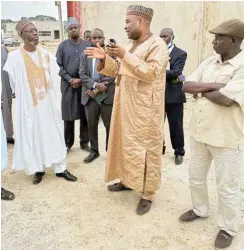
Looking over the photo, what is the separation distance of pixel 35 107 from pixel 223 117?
2.10 m

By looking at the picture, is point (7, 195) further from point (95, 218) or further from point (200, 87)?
point (200, 87)

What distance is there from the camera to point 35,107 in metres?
3.58

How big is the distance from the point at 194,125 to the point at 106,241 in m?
1.25

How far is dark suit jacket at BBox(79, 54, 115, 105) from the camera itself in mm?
4184

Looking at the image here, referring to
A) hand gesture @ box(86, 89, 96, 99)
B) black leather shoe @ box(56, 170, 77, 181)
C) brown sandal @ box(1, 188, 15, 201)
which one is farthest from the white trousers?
brown sandal @ box(1, 188, 15, 201)

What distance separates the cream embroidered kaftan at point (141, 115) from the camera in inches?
113

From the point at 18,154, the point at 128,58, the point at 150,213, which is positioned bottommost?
the point at 150,213

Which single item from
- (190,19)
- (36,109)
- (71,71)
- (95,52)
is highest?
(190,19)


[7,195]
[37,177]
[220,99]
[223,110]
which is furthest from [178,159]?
[7,195]

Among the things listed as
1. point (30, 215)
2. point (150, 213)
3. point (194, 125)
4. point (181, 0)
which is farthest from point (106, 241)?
point (181, 0)

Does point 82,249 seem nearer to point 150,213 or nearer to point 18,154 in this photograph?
point 150,213

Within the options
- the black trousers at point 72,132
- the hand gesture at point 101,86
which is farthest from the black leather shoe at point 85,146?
the hand gesture at point 101,86

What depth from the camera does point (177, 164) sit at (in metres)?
4.33

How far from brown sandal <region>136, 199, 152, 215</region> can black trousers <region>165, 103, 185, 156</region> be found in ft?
4.33
